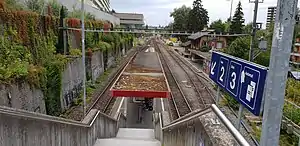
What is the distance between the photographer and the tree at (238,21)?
48366 mm

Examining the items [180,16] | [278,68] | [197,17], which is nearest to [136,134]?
[278,68]

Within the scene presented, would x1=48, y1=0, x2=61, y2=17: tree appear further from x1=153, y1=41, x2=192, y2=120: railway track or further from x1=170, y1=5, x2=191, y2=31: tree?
x1=170, y1=5, x2=191, y2=31: tree

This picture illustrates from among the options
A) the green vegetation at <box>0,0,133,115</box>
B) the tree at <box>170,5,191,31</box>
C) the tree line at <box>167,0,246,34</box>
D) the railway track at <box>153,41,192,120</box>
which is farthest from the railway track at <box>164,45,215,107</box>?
the tree at <box>170,5,191,31</box>

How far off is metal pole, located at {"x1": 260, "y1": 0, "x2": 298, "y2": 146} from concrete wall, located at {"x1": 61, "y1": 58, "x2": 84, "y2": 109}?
13.6 meters

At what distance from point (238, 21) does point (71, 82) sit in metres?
39.2

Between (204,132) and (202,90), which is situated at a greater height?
(204,132)

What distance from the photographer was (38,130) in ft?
13.4

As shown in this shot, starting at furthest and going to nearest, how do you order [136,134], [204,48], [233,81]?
[204,48]
[136,134]
[233,81]

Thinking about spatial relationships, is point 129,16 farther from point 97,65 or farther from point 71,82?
point 71,82

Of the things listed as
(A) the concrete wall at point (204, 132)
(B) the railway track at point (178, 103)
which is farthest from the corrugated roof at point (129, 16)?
(A) the concrete wall at point (204, 132)

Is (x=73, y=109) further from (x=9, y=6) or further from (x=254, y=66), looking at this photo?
(x=254, y=66)

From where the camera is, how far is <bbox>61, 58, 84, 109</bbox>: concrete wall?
15008 mm

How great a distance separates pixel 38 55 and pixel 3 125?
10.2m

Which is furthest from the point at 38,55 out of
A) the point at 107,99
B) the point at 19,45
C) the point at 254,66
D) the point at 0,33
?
the point at 254,66
